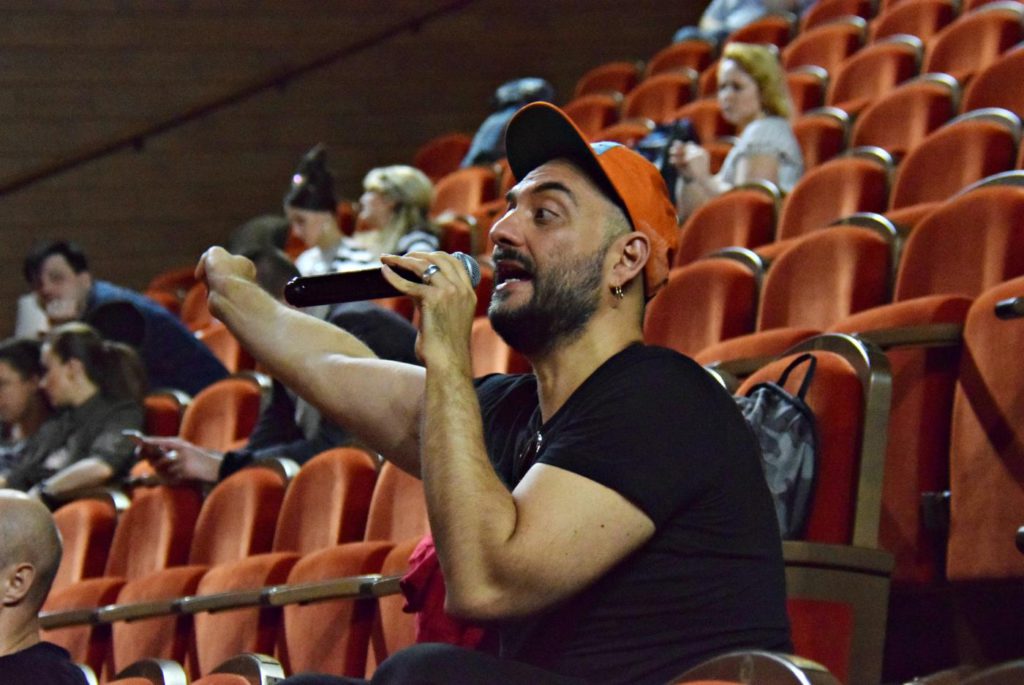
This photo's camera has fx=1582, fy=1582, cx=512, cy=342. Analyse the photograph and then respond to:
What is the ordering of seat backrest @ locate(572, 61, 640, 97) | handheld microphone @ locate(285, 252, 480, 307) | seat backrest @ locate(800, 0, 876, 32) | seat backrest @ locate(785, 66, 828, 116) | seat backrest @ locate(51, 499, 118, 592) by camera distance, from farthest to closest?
seat backrest @ locate(572, 61, 640, 97)
seat backrest @ locate(800, 0, 876, 32)
seat backrest @ locate(785, 66, 828, 116)
seat backrest @ locate(51, 499, 118, 592)
handheld microphone @ locate(285, 252, 480, 307)

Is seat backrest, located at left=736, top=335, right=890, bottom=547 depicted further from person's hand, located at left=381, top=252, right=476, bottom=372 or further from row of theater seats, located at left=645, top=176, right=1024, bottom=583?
person's hand, located at left=381, top=252, right=476, bottom=372

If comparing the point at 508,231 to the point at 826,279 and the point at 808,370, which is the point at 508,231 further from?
the point at 826,279

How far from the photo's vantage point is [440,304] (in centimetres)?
47

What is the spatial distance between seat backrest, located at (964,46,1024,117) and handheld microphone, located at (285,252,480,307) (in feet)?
2.60

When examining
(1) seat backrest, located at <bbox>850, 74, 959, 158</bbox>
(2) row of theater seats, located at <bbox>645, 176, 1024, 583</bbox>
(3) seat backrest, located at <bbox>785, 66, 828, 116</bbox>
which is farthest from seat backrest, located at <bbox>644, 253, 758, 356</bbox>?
(3) seat backrest, located at <bbox>785, 66, 828, 116</bbox>

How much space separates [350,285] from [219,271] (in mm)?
106

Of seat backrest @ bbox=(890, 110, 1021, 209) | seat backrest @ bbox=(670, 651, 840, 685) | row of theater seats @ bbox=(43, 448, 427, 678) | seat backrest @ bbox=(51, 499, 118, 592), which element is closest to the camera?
seat backrest @ bbox=(670, 651, 840, 685)

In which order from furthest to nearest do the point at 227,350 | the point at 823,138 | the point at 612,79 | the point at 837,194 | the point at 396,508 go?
the point at 612,79, the point at 227,350, the point at 823,138, the point at 837,194, the point at 396,508

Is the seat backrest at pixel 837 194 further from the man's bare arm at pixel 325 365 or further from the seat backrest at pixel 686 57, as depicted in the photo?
the seat backrest at pixel 686 57

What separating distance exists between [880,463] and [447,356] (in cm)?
25

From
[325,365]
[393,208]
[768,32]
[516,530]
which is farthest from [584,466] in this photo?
[768,32]

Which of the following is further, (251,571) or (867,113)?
(867,113)

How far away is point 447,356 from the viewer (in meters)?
0.46

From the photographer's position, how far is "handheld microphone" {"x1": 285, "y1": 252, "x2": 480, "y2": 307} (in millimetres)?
486
